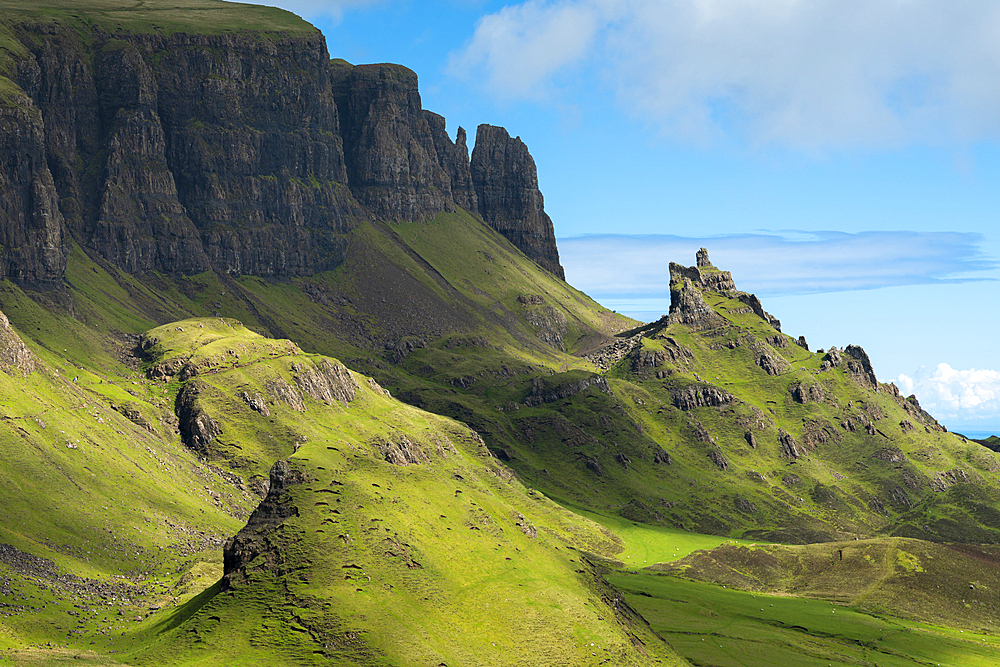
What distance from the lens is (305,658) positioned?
546 ft

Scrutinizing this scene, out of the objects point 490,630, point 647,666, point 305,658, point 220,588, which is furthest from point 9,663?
point 647,666

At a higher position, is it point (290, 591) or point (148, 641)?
point (290, 591)

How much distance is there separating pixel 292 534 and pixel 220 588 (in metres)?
16.5

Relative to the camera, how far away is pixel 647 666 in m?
199

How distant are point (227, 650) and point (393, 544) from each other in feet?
133

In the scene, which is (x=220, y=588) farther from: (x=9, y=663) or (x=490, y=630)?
(x=490, y=630)

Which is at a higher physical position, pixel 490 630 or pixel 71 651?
pixel 490 630

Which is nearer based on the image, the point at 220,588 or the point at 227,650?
the point at 227,650

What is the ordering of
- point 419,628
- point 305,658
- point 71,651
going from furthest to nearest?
point 71,651
point 419,628
point 305,658

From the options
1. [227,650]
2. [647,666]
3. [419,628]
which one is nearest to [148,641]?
[227,650]

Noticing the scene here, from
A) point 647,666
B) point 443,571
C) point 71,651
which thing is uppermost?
point 443,571

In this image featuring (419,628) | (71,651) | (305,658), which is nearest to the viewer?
(305,658)

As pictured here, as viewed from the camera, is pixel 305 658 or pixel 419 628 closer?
pixel 305 658

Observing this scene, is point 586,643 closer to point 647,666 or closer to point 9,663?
point 647,666
